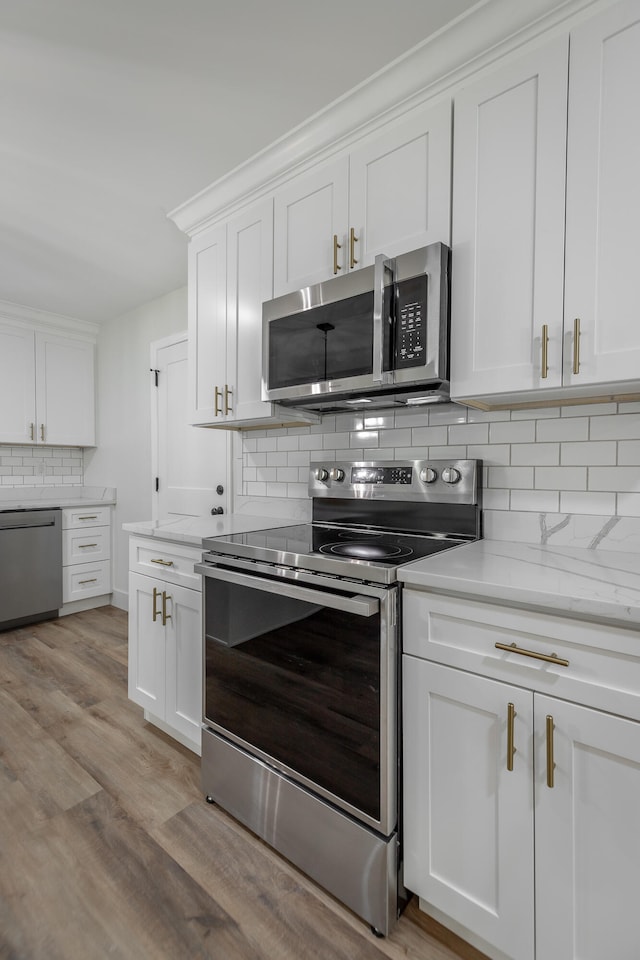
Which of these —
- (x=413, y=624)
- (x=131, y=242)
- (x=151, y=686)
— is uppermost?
(x=131, y=242)

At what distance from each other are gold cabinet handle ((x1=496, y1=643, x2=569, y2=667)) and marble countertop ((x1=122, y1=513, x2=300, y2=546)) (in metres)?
1.05

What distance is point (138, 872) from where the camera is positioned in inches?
55.1

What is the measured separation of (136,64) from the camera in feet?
5.16

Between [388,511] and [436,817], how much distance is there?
100 cm

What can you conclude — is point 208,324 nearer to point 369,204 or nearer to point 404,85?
point 369,204

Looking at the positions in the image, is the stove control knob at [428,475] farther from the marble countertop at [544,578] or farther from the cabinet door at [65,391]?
the cabinet door at [65,391]

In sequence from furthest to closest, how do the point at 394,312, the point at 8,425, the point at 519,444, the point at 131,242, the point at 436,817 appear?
the point at 8,425, the point at 131,242, the point at 519,444, the point at 394,312, the point at 436,817

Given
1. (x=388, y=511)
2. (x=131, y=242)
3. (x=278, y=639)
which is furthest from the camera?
(x=131, y=242)

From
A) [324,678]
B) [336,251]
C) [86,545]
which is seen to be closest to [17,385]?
Answer: [86,545]

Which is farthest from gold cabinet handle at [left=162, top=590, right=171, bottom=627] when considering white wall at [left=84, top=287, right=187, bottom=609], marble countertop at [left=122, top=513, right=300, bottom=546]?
white wall at [left=84, top=287, right=187, bottom=609]

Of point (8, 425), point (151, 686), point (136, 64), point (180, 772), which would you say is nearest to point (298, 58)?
point (136, 64)

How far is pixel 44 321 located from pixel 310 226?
10.4ft

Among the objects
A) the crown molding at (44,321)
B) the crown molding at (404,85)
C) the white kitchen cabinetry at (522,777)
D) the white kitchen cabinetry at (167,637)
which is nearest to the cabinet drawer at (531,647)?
the white kitchen cabinetry at (522,777)

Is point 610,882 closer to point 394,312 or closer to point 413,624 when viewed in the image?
point 413,624
